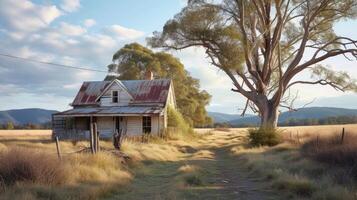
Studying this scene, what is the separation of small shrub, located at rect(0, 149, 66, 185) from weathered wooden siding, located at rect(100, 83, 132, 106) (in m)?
26.5

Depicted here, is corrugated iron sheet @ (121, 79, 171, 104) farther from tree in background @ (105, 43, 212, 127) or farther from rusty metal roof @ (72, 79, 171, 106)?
tree in background @ (105, 43, 212, 127)

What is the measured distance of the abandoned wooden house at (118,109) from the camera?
3534 cm

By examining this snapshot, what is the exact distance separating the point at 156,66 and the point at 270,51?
2130 cm

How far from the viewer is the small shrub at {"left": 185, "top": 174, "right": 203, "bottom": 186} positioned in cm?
1262

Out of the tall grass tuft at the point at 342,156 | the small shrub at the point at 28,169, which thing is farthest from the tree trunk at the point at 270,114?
the small shrub at the point at 28,169

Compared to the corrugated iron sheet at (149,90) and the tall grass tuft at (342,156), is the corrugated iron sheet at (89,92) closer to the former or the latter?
the corrugated iron sheet at (149,90)

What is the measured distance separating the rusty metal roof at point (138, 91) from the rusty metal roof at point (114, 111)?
123 centimetres

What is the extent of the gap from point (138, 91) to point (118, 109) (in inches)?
130

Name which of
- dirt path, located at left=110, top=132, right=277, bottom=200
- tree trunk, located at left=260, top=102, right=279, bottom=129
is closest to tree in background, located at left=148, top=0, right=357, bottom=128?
tree trunk, located at left=260, top=102, right=279, bottom=129

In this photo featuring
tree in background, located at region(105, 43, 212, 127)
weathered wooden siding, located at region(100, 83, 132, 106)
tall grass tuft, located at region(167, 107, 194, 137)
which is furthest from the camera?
tree in background, located at region(105, 43, 212, 127)

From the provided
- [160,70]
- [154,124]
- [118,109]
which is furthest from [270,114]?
[160,70]

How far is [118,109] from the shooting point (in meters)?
35.6

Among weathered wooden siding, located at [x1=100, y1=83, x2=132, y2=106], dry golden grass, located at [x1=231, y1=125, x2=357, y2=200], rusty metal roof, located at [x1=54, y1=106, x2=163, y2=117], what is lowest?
dry golden grass, located at [x1=231, y1=125, x2=357, y2=200]

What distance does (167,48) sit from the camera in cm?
3384
